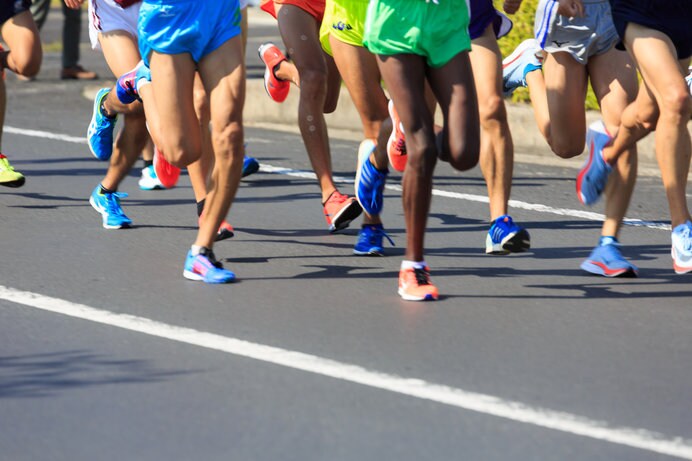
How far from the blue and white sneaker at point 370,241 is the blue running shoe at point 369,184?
88 millimetres

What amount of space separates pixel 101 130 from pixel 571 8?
9.83 feet

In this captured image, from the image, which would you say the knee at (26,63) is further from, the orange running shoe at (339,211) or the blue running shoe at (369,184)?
the blue running shoe at (369,184)

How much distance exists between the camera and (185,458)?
441 centimetres

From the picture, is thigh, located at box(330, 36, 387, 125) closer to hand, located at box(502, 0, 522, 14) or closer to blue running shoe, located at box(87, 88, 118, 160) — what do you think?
hand, located at box(502, 0, 522, 14)

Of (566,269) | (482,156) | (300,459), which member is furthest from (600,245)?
(300,459)

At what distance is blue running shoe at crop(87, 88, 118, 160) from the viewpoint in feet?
28.2

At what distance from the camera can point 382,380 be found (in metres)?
5.24

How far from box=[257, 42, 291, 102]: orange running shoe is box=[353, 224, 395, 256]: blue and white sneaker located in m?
2.21

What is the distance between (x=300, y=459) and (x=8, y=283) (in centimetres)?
290

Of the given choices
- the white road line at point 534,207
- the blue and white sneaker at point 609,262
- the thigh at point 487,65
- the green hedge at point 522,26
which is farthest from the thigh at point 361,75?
the green hedge at point 522,26

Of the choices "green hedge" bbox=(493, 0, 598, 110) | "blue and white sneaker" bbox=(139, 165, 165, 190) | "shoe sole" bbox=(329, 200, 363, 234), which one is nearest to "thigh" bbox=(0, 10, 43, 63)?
"blue and white sneaker" bbox=(139, 165, 165, 190)

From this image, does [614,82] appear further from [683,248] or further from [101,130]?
[101,130]

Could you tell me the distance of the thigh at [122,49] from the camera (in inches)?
325

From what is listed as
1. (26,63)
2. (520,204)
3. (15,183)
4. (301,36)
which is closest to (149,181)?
(15,183)
